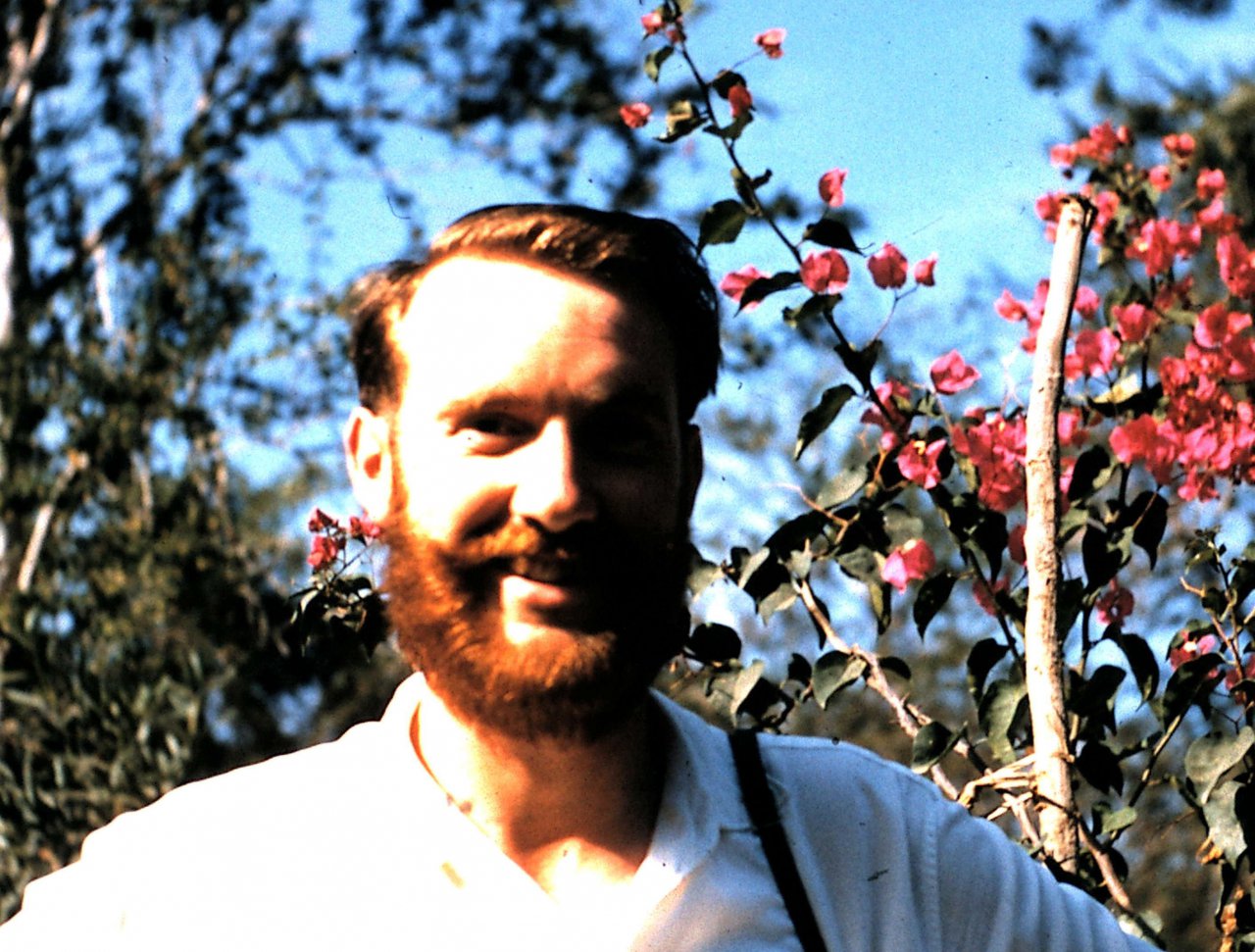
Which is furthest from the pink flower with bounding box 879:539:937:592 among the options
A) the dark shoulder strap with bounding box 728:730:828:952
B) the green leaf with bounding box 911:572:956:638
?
the dark shoulder strap with bounding box 728:730:828:952

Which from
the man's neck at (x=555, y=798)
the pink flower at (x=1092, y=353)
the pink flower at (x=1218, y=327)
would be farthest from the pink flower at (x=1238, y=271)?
the man's neck at (x=555, y=798)

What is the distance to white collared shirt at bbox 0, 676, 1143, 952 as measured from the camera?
171 cm

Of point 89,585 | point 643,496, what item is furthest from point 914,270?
point 89,585

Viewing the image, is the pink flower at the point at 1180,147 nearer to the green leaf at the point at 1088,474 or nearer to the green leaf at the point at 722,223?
the green leaf at the point at 1088,474

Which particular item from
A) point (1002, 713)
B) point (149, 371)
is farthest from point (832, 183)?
point (149, 371)

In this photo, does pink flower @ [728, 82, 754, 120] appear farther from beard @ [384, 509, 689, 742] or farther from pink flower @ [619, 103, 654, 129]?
beard @ [384, 509, 689, 742]

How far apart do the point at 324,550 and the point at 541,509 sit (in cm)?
96

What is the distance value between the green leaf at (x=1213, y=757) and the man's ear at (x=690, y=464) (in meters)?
0.70

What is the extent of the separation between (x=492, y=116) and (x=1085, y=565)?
25.4 feet

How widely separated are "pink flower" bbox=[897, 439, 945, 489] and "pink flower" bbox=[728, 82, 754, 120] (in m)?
0.52

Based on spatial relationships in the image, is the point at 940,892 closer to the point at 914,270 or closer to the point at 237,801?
the point at 237,801

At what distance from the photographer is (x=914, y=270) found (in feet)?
8.39

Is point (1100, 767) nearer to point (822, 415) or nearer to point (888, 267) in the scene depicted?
point (822, 415)

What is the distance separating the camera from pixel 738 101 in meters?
2.50
